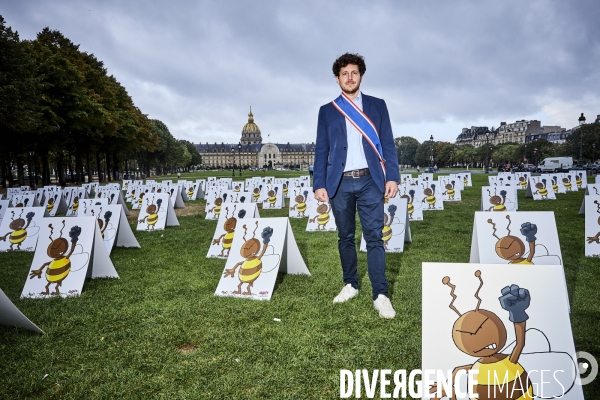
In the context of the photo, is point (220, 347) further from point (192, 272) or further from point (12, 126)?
point (12, 126)

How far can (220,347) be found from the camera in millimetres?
3570

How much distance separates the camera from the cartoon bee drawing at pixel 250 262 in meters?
5.15

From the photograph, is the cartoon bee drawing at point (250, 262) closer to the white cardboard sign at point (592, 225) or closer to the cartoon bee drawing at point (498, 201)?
the white cardboard sign at point (592, 225)

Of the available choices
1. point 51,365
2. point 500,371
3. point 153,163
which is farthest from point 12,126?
point 153,163

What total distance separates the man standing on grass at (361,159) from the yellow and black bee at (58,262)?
12.7ft

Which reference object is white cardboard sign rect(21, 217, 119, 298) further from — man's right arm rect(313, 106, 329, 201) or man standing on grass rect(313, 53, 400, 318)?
man standing on grass rect(313, 53, 400, 318)

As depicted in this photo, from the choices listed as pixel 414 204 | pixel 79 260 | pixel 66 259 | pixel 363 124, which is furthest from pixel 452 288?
pixel 414 204

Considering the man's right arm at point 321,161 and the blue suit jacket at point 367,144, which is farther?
the man's right arm at point 321,161

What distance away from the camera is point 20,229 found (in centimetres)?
898

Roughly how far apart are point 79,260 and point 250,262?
2494 millimetres

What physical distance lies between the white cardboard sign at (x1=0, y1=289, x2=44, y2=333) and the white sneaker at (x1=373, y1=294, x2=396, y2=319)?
3.58m

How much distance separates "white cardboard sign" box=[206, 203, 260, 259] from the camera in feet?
24.8

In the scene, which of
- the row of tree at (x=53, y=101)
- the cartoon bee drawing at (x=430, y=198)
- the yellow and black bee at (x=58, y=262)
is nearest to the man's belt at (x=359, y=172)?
the yellow and black bee at (x=58, y=262)

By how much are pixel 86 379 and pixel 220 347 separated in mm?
1095
